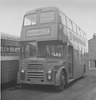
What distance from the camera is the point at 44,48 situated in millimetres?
9219

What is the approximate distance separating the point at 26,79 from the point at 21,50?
5.20ft

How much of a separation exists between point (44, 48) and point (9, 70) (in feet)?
6.66

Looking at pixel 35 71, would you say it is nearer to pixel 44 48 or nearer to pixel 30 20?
pixel 44 48

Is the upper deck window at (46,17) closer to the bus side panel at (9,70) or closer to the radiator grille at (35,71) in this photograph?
the radiator grille at (35,71)

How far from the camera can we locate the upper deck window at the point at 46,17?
911 centimetres

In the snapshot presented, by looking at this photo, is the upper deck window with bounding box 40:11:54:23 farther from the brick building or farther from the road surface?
the brick building

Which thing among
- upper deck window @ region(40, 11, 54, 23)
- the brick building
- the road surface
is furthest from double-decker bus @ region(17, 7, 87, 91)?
the brick building

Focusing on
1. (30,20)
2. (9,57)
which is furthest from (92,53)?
(9,57)

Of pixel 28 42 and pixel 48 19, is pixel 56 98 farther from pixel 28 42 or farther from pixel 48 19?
pixel 48 19

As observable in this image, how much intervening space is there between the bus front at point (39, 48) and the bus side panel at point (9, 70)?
20.8 inches

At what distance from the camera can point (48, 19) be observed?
30.0 feet

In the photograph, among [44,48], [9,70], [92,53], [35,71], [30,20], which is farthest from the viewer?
[92,53]

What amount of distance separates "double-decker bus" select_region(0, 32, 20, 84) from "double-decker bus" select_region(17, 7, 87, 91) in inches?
20.6

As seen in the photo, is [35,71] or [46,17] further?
[46,17]
